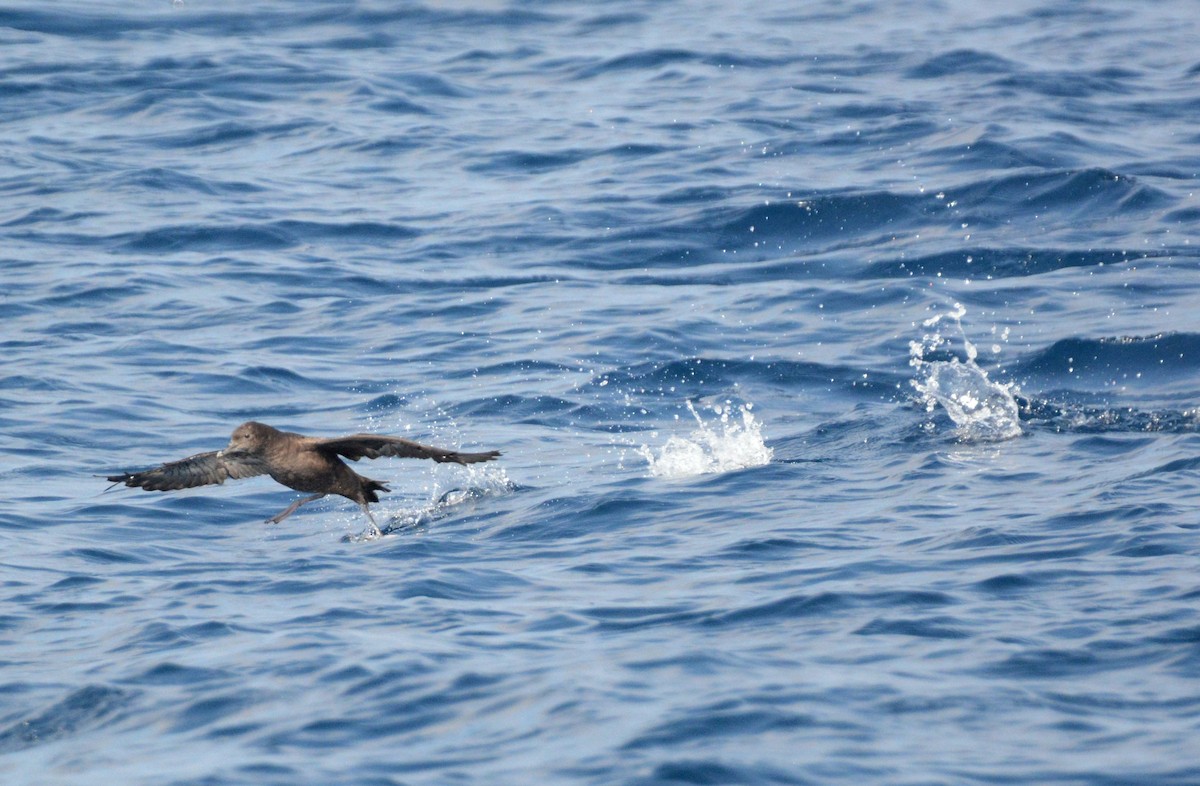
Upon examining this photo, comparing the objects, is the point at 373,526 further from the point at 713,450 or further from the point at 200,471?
the point at 713,450

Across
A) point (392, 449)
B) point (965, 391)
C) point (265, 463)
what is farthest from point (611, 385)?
point (392, 449)

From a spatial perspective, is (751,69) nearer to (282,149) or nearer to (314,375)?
(282,149)

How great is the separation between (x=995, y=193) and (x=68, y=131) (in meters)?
9.65

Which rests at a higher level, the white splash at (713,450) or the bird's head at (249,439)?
the bird's head at (249,439)

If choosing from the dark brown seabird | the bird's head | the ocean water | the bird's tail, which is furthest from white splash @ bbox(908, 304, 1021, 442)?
the bird's head

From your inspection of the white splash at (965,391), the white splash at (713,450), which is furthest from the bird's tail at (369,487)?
the white splash at (965,391)

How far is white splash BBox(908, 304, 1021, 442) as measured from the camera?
36.9 ft

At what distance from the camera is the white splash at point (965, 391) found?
36.9ft

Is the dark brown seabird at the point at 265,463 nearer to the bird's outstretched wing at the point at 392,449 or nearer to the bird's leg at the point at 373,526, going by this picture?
the bird's outstretched wing at the point at 392,449

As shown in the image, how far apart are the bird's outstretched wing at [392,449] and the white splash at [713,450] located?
113 inches

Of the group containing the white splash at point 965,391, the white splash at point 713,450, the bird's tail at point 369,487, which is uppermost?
the bird's tail at point 369,487

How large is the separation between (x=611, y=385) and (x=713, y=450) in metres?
1.82

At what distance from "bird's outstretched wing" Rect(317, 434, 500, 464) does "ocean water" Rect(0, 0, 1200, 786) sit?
73cm

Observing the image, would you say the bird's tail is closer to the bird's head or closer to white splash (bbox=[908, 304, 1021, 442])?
the bird's head
